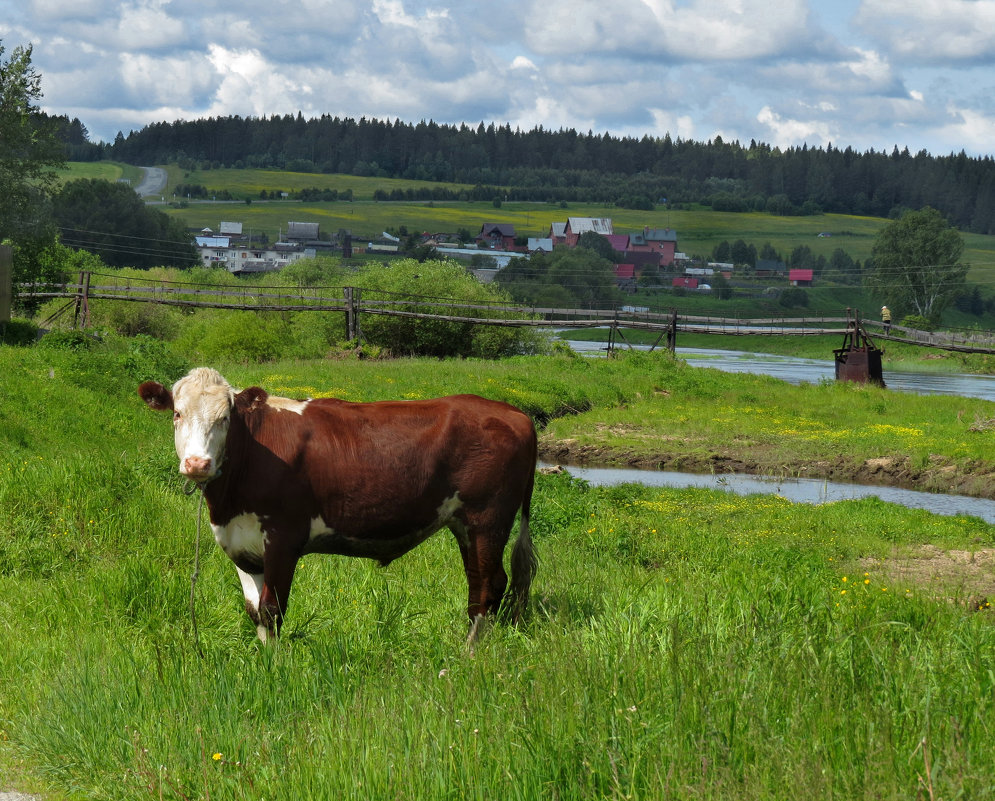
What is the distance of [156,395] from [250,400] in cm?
54

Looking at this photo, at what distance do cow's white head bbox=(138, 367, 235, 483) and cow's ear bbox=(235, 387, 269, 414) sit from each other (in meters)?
0.10

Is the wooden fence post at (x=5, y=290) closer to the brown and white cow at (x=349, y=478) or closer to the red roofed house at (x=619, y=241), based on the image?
the brown and white cow at (x=349, y=478)

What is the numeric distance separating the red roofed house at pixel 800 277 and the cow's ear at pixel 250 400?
13164 centimetres

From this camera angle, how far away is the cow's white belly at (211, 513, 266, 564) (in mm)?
6336

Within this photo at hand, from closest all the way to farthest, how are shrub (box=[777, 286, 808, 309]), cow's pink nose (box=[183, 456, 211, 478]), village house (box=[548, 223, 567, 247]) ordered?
cow's pink nose (box=[183, 456, 211, 478]), shrub (box=[777, 286, 808, 309]), village house (box=[548, 223, 567, 247])

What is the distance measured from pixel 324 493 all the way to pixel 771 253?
15539cm

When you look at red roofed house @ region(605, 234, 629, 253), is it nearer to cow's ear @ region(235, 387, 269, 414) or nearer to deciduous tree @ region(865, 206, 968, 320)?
deciduous tree @ region(865, 206, 968, 320)

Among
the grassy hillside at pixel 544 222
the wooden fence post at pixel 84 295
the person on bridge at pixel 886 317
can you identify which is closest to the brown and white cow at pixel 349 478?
the wooden fence post at pixel 84 295

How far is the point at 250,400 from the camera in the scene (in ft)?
20.8

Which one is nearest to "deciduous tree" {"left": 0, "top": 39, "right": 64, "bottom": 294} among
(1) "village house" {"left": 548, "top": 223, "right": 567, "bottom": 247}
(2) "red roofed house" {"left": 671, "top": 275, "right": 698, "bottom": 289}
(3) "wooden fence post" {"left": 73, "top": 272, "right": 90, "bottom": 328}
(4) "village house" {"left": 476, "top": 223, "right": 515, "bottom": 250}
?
(3) "wooden fence post" {"left": 73, "top": 272, "right": 90, "bottom": 328}

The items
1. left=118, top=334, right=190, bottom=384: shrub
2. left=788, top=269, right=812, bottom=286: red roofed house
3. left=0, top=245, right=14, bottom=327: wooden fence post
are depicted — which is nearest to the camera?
left=118, top=334, right=190, bottom=384: shrub

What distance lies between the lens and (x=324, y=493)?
647cm

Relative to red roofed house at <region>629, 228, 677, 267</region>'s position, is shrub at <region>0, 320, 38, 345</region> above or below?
below

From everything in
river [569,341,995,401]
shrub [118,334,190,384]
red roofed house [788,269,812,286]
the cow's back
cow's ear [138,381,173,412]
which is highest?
red roofed house [788,269,812,286]
